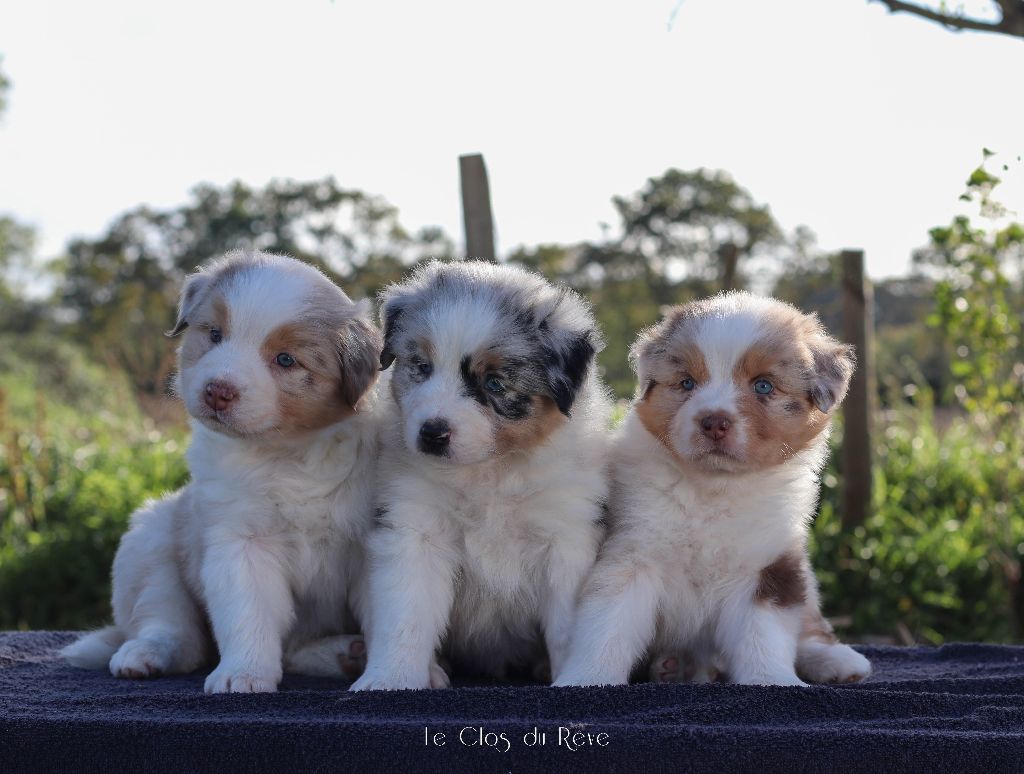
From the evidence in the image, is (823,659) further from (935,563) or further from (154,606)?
(935,563)

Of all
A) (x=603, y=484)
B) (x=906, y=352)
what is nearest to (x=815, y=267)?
(x=906, y=352)

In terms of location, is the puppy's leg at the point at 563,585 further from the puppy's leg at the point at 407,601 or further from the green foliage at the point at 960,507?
the green foliage at the point at 960,507

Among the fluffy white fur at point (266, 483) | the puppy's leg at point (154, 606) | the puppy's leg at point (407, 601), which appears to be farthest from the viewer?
the puppy's leg at point (154, 606)

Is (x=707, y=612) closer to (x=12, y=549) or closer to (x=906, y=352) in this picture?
(x=12, y=549)

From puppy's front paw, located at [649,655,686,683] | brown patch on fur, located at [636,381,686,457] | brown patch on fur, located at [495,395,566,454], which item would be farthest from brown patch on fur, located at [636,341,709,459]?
puppy's front paw, located at [649,655,686,683]

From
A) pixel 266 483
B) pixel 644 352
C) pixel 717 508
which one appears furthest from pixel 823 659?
pixel 266 483

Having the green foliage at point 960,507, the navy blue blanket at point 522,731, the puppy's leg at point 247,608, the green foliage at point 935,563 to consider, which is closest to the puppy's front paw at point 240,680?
the puppy's leg at point 247,608
